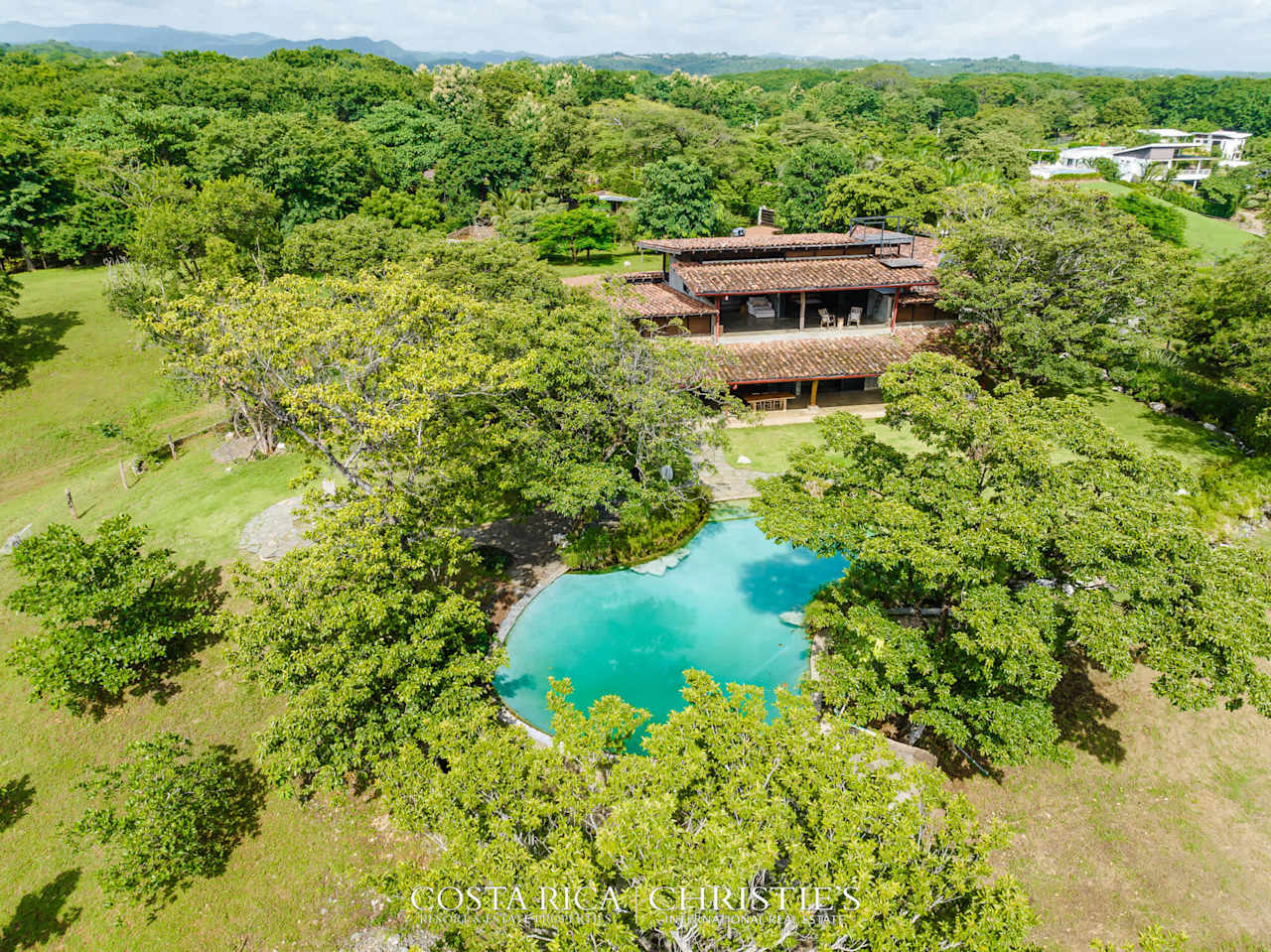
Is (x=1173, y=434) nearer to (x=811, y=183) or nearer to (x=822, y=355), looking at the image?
(x=822, y=355)

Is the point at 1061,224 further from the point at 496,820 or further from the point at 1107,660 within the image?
the point at 496,820

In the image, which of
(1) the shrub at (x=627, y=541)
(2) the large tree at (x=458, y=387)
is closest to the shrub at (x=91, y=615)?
(2) the large tree at (x=458, y=387)

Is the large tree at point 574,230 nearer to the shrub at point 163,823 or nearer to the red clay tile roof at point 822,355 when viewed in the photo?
the red clay tile roof at point 822,355

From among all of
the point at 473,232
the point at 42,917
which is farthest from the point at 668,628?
the point at 473,232

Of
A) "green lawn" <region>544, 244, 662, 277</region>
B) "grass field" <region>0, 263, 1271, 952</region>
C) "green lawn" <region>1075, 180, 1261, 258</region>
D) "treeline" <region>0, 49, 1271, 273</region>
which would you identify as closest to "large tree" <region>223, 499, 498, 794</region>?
"grass field" <region>0, 263, 1271, 952</region>

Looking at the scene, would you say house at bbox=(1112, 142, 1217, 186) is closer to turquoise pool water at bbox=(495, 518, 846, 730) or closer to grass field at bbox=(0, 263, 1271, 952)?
turquoise pool water at bbox=(495, 518, 846, 730)

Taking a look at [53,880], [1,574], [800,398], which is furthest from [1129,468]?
[1,574]
